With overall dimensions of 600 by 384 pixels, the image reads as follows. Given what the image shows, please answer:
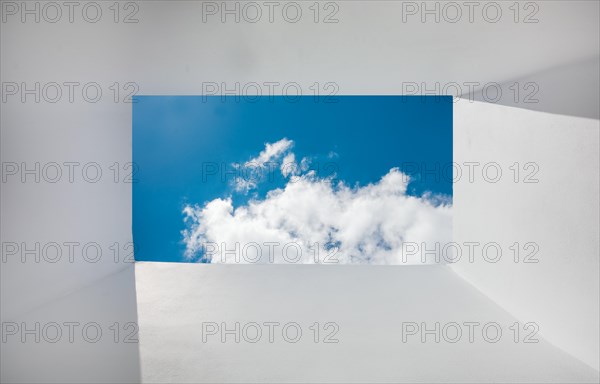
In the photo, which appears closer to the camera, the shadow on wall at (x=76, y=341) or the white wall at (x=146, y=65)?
the shadow on wall at (x=76, y=341)

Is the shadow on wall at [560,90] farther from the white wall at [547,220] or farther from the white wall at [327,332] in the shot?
the white wall at [327,332]

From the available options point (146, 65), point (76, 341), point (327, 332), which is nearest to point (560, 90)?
point (327, 332)

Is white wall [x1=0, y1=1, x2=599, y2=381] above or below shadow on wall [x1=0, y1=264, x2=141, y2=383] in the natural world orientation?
above

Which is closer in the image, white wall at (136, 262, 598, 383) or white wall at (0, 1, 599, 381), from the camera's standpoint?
white wall at (136, 262, 598, 383)

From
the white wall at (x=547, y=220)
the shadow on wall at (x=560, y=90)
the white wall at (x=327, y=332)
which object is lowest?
the white wall at (x=327, y=332)

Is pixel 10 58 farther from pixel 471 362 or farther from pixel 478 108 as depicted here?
pixel 478 108

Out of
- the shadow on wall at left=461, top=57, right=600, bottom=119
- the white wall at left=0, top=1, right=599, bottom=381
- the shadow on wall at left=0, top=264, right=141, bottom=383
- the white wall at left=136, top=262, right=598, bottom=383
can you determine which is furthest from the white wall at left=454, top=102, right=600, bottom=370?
the shadow on wall at left=0, top=264, right=141, bottom=383

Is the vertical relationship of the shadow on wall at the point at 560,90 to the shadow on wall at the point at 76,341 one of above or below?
above

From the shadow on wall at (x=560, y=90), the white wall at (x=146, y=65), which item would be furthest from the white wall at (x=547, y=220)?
the white wall at (x=146, y=65)

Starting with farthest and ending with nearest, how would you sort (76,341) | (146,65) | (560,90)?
1. (146,65)
2. (76,341)
3. (560,90)

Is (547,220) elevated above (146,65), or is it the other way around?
(146,65)

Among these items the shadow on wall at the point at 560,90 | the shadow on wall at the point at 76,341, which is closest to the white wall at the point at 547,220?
the shadow on wall at the point at 560,90

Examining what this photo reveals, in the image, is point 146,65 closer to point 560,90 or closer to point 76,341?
point 76,341

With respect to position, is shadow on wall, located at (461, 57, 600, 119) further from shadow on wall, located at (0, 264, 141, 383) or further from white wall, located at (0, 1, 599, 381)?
shadow on wall, located at (0, 264, 141, 383)
